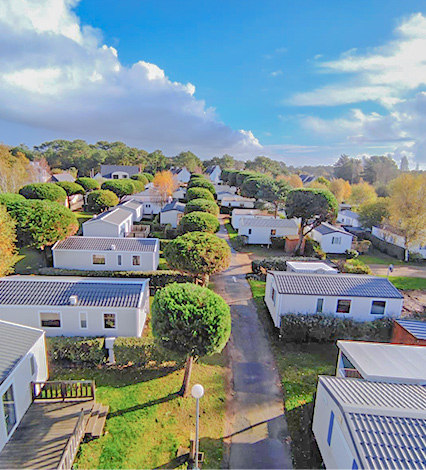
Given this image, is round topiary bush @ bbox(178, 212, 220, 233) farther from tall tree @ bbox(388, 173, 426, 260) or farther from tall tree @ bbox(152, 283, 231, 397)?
tall tree @ bbox(388, 173, 426, 260)

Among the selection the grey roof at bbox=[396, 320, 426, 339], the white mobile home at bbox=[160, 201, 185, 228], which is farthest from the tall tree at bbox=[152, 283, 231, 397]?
the white mobile home at bbox=[160, 201, 185, 228]

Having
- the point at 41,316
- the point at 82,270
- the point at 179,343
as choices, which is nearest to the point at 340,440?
the point at 179,343

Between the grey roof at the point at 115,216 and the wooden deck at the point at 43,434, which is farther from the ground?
the grey roof at the point at 115,216

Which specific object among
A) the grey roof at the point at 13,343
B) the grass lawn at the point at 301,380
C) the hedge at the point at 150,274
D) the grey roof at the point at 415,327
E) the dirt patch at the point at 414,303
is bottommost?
the grass lawn at the point at 301,380

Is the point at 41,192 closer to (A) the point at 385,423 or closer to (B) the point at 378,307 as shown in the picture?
(B) the point at 378,307

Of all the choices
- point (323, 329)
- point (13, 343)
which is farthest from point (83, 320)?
point (323, 329)

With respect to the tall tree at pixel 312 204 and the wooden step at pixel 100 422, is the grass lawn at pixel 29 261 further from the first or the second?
the tall tree at pixel 312 204

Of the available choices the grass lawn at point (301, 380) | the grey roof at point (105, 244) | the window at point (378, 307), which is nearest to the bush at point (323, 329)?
the grass lawn at point (301, 380)

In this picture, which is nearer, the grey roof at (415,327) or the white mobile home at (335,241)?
the grey roof at (415,327)
